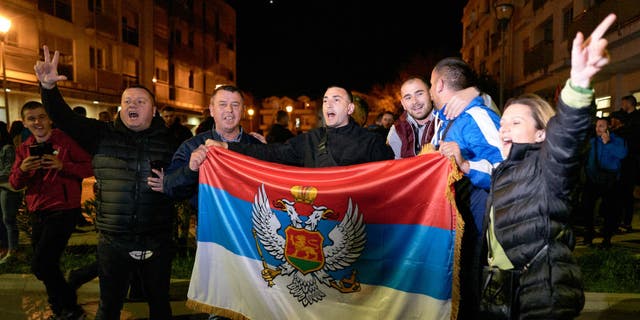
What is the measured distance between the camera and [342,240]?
3.31 m

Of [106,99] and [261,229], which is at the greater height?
[106,99]

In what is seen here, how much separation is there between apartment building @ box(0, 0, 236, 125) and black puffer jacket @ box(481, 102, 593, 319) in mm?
12849

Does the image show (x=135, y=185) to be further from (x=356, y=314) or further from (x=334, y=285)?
(x=356, y=314)

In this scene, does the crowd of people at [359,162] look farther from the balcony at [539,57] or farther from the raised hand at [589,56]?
the balcony at [539,57]

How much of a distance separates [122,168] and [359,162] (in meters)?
1.87

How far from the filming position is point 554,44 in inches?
771

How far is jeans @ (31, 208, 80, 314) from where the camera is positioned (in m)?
4.31

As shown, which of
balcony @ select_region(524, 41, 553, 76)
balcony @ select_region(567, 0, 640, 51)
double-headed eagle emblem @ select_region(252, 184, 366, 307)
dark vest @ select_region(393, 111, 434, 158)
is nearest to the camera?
double-headed eagle emblem @ select_region(252, 184, 366, 307)

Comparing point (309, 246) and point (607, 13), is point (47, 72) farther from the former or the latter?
point (607, 13)

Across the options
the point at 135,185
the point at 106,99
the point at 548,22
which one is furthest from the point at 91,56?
the point at 135,185

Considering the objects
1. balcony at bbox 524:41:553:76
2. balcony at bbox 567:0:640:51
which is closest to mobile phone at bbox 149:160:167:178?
balcony at bbox 567:0:640:51

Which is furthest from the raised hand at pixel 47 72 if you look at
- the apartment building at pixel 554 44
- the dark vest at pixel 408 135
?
the apartment building at pixel 554 44

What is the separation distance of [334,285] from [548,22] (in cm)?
2202

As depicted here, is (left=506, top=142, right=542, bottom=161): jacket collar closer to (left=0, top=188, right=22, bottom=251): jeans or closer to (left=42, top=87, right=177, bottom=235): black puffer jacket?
(left=42, top=87, right=177, bottom=235): black puffer jacket
